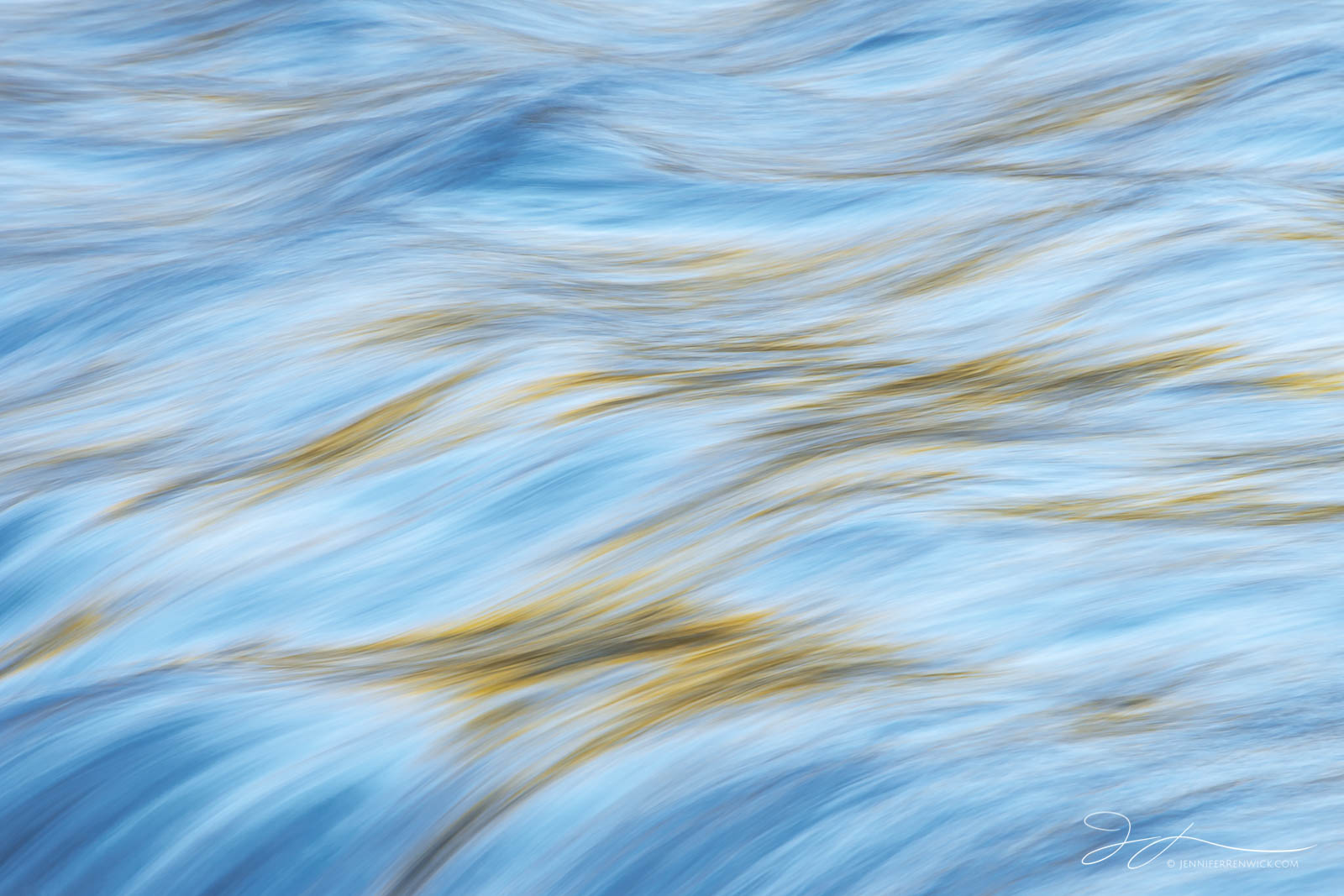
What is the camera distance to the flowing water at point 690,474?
1.82m

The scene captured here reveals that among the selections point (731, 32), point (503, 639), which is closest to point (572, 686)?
point (503, 639)

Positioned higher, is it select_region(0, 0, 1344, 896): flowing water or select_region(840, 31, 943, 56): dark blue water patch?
select_region(840, 31, 943, 56): dark blue water patch

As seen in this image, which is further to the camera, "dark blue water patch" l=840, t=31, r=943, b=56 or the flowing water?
"dark blue water patch" l=840, t=31, r=943, b=56

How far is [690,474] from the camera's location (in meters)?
2.62

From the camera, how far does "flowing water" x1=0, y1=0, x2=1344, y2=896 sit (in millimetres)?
1821
